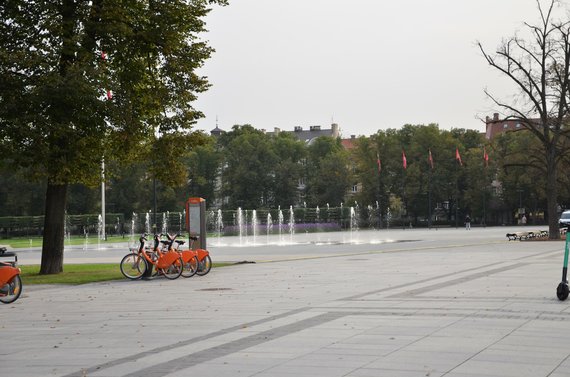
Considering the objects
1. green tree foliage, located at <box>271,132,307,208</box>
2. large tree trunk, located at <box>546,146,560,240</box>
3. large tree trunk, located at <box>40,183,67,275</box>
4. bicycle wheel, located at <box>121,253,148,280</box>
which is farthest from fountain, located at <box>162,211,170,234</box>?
bicycle wheel, located at <box>121,253,148,280</box>

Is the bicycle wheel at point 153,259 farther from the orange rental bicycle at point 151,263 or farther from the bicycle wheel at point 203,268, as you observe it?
the bicycle wheel at point 203,268

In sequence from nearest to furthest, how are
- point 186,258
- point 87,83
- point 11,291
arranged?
point 11,291 → point 87,83 → point 186,258

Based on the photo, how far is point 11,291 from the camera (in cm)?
1703

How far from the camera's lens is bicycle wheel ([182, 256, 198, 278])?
23.0 m

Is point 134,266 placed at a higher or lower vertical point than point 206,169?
lower

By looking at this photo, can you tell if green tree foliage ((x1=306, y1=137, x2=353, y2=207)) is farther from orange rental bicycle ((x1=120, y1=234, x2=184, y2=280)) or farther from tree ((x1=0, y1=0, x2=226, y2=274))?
orange rental bicycle ((x1=120, y1=234, x2=184, y2=280))

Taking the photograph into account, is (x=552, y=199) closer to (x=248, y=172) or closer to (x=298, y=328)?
(x=298, y=328)

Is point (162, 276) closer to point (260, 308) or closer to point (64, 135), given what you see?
point (64, 135)

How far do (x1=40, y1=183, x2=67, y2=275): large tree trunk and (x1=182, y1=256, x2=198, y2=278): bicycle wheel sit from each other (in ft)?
15.5

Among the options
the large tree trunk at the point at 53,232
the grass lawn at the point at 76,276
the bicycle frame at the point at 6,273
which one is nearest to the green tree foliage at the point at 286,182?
the grass lawn at the point at 76,276

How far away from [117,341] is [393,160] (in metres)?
106

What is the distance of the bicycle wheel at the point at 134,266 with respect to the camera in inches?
890

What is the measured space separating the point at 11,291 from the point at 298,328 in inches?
318

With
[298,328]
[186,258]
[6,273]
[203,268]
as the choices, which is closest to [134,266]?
[186,258]
